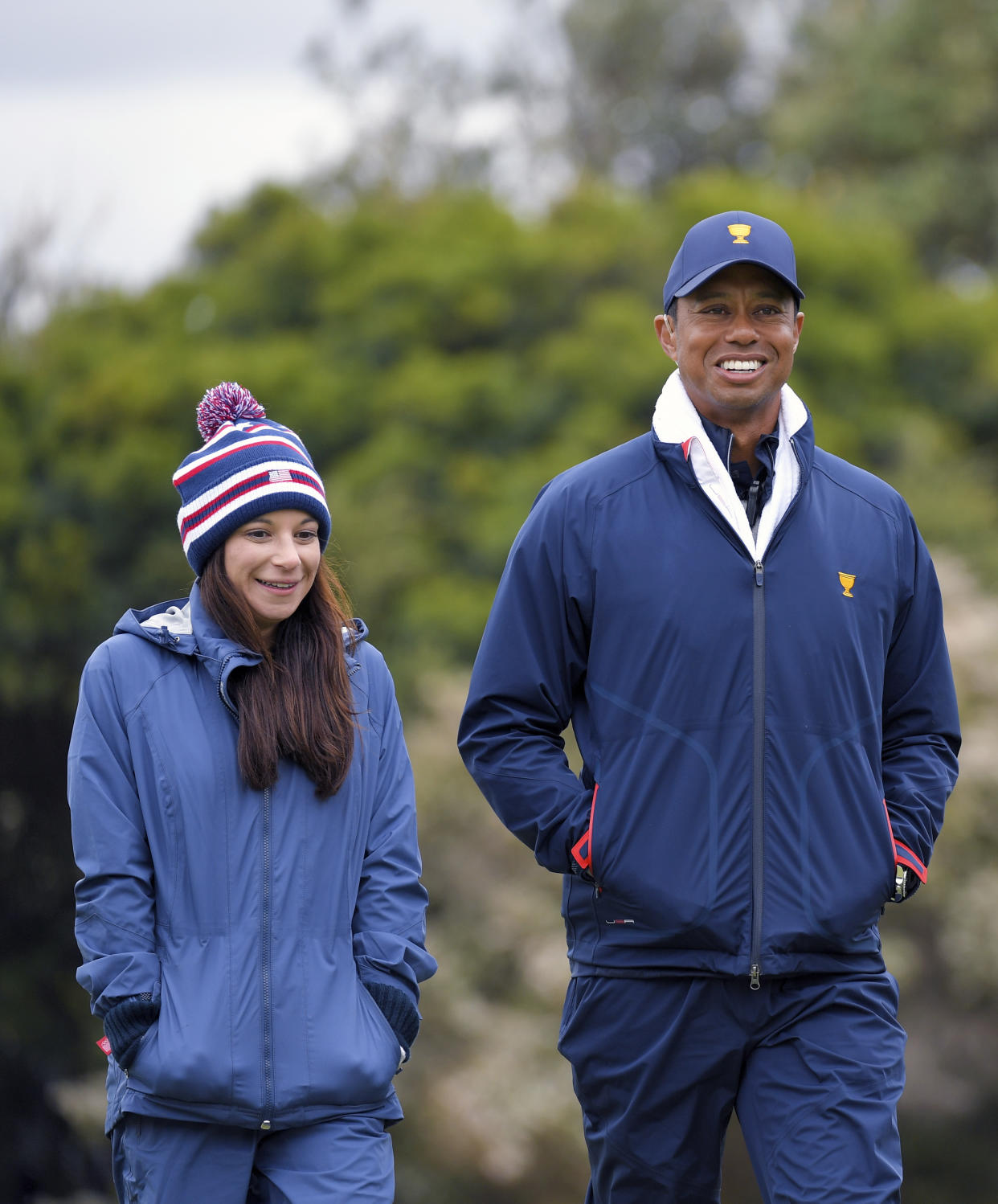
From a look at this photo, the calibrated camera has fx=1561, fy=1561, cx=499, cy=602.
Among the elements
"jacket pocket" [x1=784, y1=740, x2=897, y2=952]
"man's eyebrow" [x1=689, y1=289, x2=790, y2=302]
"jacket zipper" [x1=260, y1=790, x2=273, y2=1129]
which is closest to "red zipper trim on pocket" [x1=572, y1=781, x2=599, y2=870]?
"jacket pocket" [x1=784, y1=740, x2=897, y2=952]

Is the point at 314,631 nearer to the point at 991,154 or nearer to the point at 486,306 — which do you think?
the point at 486,306

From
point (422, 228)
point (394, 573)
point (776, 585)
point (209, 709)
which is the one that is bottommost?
→ point (209, 709)

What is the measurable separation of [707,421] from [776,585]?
0.36m

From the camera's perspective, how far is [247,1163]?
2447mm

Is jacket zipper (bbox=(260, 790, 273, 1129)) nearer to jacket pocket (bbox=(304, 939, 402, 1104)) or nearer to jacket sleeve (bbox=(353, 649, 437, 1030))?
jacket pocket (bbox=(304, 939, 402, 1104))

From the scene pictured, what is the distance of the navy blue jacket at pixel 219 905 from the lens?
2.40 m

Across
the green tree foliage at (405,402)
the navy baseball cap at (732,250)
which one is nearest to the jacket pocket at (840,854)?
the navy baseball cap at (732,250)

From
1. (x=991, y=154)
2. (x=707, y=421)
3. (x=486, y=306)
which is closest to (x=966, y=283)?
(x=991, y=154)

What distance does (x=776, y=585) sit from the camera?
2715mm

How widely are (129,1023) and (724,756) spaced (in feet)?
3.46

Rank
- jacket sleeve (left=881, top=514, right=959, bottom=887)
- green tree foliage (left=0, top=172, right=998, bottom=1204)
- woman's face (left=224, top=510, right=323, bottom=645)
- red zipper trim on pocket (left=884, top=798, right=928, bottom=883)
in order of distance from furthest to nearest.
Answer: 1. green tree foliage (left=0, top=172, right=998, bottom=1204)
2. jacket sleeve (left=881, top=514, right=959, bottom=887)
3. red zipper trim on pocket (left=884, top=798, right=928, bottom=883)
4. woman's face (left=224, top=510, right=323, bottom=645)

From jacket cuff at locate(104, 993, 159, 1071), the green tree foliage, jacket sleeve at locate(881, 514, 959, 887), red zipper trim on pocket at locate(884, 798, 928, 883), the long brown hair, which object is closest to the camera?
jacket cuff at locate(104, 993, 159, 1071)

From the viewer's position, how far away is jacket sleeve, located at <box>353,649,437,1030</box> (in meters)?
2.57

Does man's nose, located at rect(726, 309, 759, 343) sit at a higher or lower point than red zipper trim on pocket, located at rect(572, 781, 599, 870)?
higher
